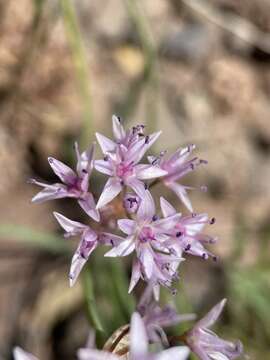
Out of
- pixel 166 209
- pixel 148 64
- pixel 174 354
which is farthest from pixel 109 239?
pixel 148 64

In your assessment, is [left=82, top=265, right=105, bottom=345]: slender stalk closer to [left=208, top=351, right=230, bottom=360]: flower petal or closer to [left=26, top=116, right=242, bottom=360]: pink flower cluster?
[left=26, top=116, right=242, bottom=360]: pink flower cluster

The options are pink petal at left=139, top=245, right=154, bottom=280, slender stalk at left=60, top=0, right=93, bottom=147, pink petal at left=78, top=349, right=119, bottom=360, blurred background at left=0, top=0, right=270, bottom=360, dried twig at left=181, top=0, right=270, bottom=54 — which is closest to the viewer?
pink petal at left=78, top=349, right=119, bottom=360

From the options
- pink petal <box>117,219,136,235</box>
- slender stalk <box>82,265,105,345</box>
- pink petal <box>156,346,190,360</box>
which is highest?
pink petal <box>117,219,136,235</box>

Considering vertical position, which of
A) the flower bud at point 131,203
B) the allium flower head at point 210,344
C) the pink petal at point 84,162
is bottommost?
the allium flower head at point 210,344

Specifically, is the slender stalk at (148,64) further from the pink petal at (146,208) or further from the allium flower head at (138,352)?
the allium flower head at (138,352)

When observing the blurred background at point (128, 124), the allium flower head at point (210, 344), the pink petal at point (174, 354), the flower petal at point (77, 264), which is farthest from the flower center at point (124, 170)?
the blurred background at point (128, 124)

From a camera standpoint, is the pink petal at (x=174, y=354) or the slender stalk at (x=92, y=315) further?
the slender stalk at (x=92, y=315)

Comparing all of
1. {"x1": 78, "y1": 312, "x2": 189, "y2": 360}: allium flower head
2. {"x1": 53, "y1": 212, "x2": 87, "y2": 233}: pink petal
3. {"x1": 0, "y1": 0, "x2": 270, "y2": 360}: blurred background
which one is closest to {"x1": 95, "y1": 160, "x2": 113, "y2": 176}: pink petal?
{"x1": 53, "y1": 212, "x2": 87, "y2": 233}: pink petal

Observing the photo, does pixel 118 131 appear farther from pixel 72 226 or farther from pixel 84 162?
pixel 72 226
